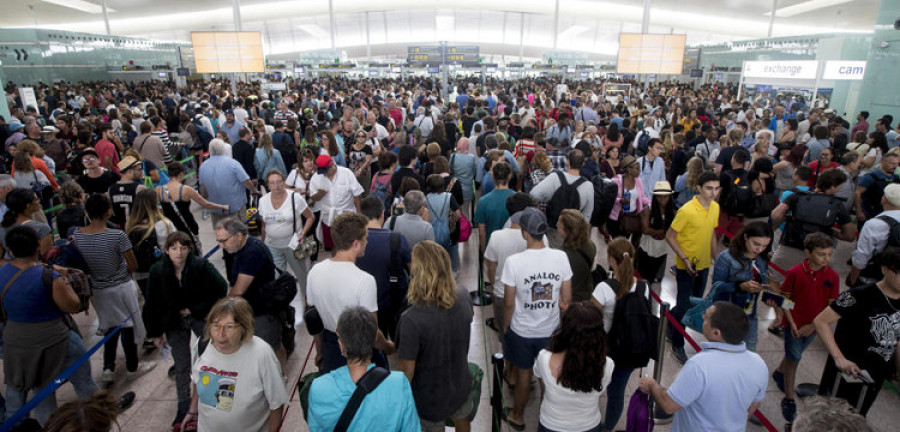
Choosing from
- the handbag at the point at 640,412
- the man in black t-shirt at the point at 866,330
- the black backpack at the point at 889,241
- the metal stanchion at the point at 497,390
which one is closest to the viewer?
the handbag at the point at 640,412

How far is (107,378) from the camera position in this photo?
412 centimetres

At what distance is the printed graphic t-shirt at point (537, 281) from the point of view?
10.3 feet

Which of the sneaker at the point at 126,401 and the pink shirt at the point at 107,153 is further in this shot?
the pink shirt at the point at 107,153

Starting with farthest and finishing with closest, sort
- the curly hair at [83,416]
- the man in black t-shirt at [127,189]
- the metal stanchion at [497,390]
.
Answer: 1. the man in black t-shirt at [127,189]
2. the metal stanchion at [497,390]
3. the curly hair at [83,416]

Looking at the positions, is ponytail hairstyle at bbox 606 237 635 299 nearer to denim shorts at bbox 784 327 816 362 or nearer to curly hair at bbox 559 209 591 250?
curly hair at bbox 559 209 591 250

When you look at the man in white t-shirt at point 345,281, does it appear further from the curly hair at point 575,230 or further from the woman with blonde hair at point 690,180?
the woman with blonde hair at point 690,180

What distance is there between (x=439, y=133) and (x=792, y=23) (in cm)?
3904

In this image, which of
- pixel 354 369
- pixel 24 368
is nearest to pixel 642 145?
pixel 354 369

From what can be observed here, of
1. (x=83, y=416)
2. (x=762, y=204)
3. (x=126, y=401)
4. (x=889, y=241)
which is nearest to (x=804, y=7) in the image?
(x=762, y=204)

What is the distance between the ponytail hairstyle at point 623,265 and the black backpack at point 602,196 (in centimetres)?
245

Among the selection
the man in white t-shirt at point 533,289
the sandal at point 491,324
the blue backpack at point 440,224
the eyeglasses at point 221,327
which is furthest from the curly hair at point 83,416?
the sandal at point 491,324

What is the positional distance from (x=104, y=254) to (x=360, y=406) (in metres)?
3.09

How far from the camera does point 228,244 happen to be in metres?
3.17

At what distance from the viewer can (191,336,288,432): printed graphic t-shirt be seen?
250 cm
